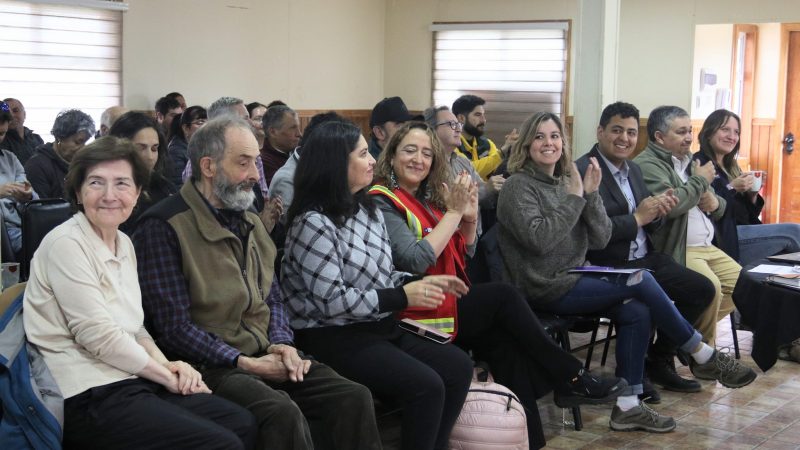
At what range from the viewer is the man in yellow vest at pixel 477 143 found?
6.21 m

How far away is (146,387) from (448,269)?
1.52 meters

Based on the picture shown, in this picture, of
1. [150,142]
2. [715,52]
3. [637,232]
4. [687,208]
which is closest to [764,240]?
[687,208]

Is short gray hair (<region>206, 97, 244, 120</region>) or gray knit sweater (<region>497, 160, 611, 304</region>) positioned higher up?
short gray hair (<region>206, 97, 244, 120</region>)

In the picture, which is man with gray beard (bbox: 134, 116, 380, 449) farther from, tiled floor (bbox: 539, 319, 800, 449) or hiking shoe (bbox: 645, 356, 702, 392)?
hiking shoe (bbox: 645, 356, 702, 392)

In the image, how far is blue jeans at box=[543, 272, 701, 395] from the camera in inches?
166

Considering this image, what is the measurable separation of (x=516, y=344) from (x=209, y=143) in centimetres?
153

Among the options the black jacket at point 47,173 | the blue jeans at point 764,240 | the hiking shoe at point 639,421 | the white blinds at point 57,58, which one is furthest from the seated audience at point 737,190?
the white blinds at point 57,58

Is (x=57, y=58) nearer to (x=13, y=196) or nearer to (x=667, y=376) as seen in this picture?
(x=13, y=196)

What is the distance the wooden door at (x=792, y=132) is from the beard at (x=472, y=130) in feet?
16.8

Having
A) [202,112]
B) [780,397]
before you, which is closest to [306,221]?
[780,397]

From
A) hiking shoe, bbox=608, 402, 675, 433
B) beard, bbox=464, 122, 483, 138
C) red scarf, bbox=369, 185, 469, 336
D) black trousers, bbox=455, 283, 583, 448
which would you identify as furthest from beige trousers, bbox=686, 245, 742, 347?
beard, bbox=464, 122, 483, 138

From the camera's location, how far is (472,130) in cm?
700

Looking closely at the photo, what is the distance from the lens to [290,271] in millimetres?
3279

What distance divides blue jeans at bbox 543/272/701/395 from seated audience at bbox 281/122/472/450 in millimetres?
920
